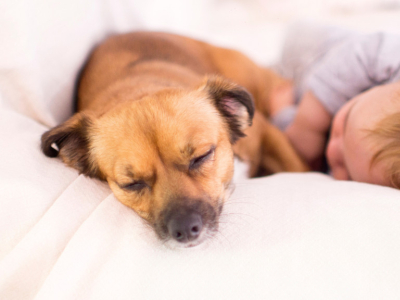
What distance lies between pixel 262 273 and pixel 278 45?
9.27ft

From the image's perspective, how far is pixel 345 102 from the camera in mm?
1748

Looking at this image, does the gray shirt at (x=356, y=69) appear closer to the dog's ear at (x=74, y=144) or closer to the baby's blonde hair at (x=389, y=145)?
the baby's blonde hair at (x=389, y=145)

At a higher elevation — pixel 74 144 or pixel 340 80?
pixel 74 144

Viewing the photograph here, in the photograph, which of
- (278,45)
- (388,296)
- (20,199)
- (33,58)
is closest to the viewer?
(388,296)

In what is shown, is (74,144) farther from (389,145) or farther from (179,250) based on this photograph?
(389,145)

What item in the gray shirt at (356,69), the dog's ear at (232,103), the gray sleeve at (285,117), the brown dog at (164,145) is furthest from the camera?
the gray sleeve at (285,117)

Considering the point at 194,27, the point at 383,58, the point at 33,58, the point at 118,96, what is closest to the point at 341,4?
the point at 194,27

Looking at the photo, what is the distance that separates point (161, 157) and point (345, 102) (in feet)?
4.11

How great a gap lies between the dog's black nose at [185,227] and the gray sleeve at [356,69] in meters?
1.24

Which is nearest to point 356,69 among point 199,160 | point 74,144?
point 199,160

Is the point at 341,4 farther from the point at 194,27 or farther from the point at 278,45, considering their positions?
the point at 194,27

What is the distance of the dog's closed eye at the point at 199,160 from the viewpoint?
106 cm

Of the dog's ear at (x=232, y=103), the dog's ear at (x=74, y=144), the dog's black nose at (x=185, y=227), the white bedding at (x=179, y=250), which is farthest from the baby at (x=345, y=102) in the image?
the dog's ear at (x=74, y=144)

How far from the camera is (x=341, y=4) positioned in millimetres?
3123
